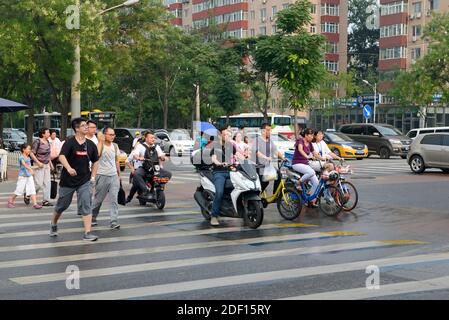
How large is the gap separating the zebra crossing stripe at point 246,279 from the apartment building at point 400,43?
59.5m

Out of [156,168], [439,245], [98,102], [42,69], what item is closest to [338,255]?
[439,245]

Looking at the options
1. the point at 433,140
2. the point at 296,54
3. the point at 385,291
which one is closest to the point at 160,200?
the point at 385,291

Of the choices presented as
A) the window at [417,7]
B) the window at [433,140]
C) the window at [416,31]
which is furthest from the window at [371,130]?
the window at [417,7]

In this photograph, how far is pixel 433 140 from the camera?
79.0 ft

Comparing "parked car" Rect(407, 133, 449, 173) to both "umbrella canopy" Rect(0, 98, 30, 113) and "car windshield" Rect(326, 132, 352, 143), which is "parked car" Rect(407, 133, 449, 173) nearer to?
"car windshield" Rect(326, 132, 352, 143)

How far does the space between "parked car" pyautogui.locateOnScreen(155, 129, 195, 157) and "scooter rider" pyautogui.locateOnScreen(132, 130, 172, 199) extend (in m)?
24.9

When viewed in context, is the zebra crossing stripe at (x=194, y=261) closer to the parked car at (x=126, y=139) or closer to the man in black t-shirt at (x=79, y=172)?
the man in black t-shirt at (x=79, y=172)

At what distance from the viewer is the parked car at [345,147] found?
3497cm

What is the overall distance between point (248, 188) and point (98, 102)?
173 ft

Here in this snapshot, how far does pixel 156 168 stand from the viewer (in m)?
14.4

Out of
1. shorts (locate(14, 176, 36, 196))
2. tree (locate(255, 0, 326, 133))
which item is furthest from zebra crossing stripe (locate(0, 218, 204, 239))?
tree (locate(255, 0, 326, 133))

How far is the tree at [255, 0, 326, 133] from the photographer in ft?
119

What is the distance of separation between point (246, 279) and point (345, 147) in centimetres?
2819
